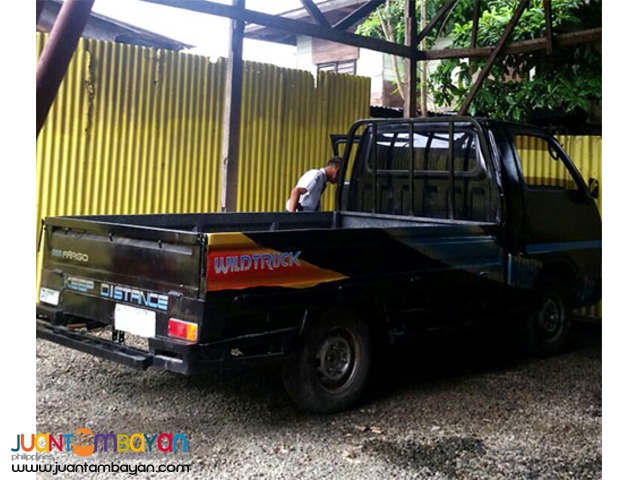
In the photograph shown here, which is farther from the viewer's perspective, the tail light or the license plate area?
the license plate area

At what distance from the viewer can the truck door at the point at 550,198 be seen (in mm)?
5648

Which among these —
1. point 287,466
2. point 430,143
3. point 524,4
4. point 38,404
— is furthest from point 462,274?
point 524,4

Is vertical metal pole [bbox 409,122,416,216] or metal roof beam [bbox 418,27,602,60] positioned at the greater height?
metal roof beam [bbox 418,27,602,60]

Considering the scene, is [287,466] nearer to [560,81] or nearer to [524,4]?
[524,4]

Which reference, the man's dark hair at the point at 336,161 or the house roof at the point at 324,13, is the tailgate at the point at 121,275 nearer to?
the man's dark hair at the point at 336,161

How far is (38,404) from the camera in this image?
4473mm

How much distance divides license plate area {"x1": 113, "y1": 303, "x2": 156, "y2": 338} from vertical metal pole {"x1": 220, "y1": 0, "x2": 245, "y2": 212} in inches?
109

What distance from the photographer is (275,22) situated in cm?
642

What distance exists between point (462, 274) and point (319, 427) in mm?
1625

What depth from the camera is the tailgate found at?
148 inches

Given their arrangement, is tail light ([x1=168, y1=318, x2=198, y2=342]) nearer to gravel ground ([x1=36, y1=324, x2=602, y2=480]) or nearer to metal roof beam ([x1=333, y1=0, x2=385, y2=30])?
gravel ground ([x1=36, y1=324, x2=602, y2=480])

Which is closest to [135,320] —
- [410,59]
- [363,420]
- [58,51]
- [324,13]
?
[363,420]

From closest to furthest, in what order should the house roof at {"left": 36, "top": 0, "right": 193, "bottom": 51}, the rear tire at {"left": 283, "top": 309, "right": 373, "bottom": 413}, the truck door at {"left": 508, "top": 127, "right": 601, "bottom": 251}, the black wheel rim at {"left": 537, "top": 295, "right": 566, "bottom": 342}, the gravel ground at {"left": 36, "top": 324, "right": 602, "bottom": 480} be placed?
the gravel ground at {"left": 36, "top": 324, "right": 602, "bottom": 480}, the rear tire at {"left": 283, "top": 309, "right": 373, "bottom": 413}, the truck door at {"left": 508, "top": 127, "right": 601, "bottom": 251}, the black wheel rim at {"left": 537, "top": 295, "right": 566, "bottom": 342}, the house roof at {"left": 36, "top": 0, "right": 193, "bottom": 51}

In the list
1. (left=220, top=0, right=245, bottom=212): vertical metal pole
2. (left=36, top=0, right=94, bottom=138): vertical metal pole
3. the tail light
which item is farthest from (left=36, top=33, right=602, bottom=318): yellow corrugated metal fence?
(left=36, top=0, right=94, bottom=138): vertical metal pole
